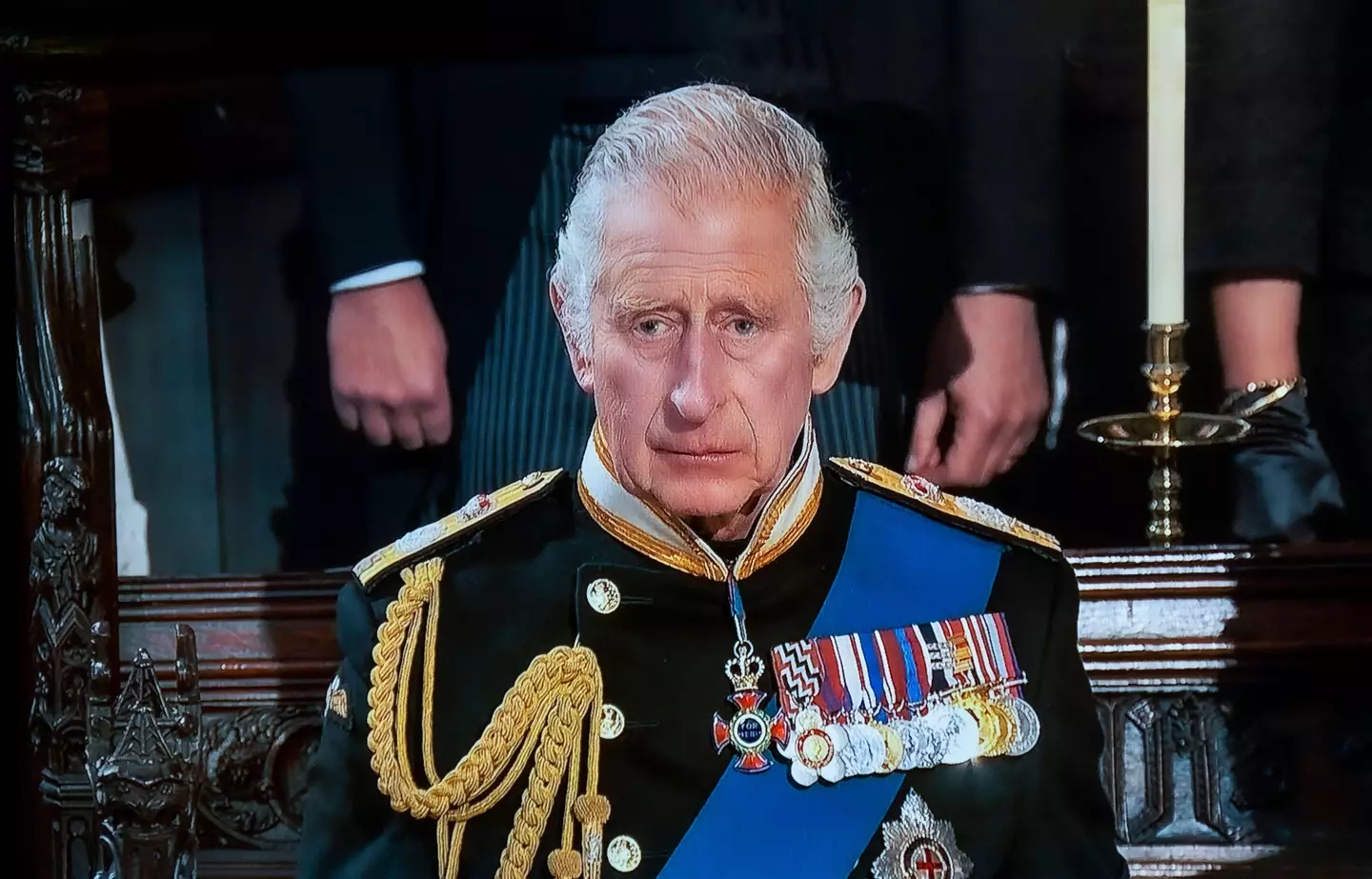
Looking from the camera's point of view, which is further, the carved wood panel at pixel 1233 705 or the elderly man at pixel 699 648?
the carved wood panel at pixel 1233 705

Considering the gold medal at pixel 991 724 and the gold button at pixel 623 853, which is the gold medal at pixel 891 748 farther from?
the gold button at pixel 623 853

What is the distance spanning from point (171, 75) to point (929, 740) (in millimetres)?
835

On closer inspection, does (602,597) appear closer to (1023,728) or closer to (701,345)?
(701,345)

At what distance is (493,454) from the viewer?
4.74 feet

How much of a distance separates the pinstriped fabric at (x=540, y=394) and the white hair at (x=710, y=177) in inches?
5.1

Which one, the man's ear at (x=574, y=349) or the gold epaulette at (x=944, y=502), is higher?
the man's ear at (x=574, y=349)

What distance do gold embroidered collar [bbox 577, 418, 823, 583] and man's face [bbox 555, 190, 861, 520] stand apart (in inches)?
0.6

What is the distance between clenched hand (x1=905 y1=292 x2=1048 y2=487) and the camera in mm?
1427

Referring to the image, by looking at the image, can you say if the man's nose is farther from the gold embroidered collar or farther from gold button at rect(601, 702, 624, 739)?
gold button at rect(601, 702, 624, 739)

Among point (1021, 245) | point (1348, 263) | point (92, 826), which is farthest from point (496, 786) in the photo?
point (1348, 263)

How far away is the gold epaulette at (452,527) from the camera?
→ 1.23m

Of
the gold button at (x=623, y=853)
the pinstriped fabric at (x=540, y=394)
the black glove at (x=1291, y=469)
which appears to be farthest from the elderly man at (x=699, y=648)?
the black glove at (x=1291, y=469)

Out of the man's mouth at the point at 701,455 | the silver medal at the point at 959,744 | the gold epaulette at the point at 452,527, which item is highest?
the man's mouth at the point at 701,455

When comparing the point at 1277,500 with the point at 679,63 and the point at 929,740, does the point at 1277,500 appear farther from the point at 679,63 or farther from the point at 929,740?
the point at 679,63
